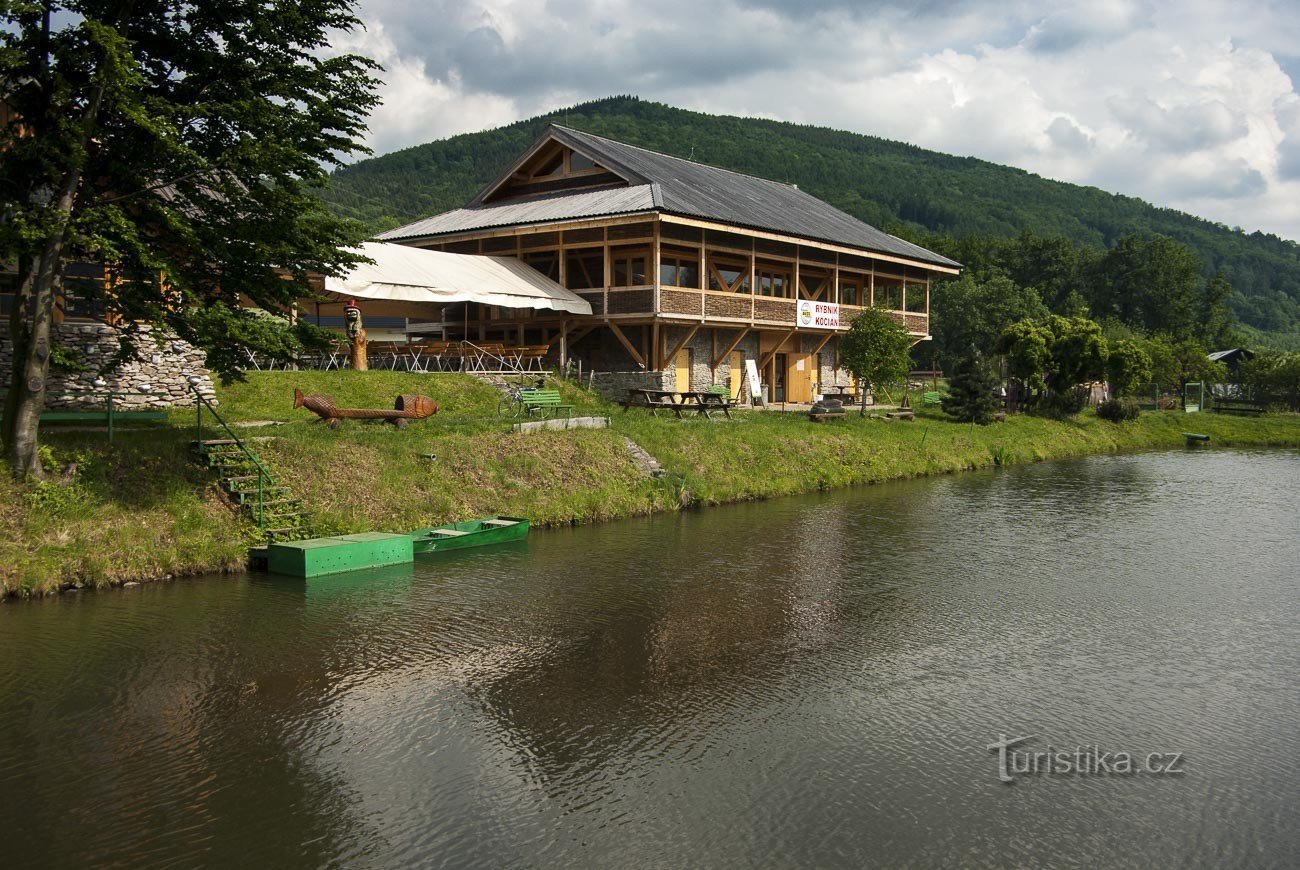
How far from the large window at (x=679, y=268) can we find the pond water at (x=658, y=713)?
19029 millimetres

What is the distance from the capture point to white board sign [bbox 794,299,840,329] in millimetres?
38500

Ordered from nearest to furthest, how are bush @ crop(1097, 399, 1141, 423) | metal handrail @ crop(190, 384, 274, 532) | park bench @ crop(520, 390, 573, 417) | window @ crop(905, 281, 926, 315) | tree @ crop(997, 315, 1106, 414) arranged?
metal handrail @ crop(190, 384, 274, 532)
park bench @ crop(520, 390, 573, 417)
tree @ crop(997, 315, 1106, 414)
bush @ crop(1097, 399, 1141, 423)
window @ crop(905, 281, 926, 315)

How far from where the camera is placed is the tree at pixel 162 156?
14.9 meters

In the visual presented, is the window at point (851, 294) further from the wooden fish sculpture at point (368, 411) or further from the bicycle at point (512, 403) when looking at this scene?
the wooden fish sculpture at point (368, 411)

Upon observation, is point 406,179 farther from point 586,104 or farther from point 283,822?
point 283,822

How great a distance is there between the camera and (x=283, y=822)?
25.8 feet

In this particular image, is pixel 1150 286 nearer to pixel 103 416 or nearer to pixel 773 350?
pixel 773 350

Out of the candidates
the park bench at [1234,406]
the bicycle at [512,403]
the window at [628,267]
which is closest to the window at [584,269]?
the window at [628,267]

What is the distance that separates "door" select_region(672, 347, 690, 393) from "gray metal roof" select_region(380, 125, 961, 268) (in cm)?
473

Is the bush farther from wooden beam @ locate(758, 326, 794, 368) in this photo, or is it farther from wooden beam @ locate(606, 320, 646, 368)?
wooden beam @ locate(606, 320, 646, 368)

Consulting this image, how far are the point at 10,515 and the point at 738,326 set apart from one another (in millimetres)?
24992

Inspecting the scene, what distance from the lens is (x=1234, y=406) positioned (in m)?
57.5

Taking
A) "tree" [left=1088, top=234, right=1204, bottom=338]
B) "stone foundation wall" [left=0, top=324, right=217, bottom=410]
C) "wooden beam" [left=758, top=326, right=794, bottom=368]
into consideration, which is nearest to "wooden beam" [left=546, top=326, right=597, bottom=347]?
"wooden beam" [left=758, top=326, right=794, bottom=368]

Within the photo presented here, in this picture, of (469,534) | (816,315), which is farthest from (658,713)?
(816,315)
